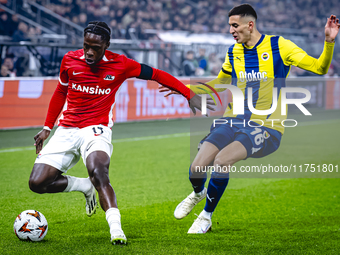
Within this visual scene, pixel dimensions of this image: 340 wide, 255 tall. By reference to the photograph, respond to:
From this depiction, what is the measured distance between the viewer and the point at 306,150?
934 centimetres

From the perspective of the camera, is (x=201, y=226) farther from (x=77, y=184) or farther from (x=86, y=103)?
(x=86, y=103)

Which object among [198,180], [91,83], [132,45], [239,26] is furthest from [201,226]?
[132,45]

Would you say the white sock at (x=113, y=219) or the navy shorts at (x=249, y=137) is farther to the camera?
the navy shorts at (x=249, y=137)

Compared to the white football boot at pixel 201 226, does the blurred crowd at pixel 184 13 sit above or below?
above

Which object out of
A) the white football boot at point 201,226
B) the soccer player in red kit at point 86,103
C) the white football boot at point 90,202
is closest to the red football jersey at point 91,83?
the soccer player in red kit at point 86,103

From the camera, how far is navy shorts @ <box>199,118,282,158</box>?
4.14 m

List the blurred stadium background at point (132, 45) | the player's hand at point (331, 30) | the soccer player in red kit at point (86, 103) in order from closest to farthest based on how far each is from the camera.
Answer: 1. the player's hand at point (331, 30)
2. the soccer player in red kit at point (86, 103)
3. the blurred stadium background at point (132, 45)

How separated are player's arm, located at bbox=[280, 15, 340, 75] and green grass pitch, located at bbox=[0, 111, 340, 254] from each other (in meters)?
1.50

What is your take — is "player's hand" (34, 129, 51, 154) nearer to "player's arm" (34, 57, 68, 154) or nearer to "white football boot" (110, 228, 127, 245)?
"player's arm" (34, 57, 68, 154)

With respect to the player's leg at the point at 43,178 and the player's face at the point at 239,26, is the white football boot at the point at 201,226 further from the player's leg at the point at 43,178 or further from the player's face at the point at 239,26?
the player's face at the point at 239,26

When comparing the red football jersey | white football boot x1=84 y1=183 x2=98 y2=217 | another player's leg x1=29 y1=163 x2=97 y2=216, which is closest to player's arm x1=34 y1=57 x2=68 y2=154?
the red football jersey

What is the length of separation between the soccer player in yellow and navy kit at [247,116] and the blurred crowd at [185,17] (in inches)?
393

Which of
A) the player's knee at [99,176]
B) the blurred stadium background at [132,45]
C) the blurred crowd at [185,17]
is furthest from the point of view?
the blurred crowd at [185,17]

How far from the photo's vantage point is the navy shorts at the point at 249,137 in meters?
4.14
